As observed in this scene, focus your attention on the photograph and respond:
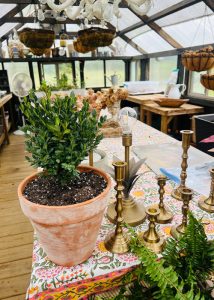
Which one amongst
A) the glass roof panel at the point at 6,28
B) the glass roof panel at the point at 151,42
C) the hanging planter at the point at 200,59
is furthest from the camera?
the glass roof panel at the point at 6,28

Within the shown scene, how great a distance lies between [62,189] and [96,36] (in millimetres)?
2110

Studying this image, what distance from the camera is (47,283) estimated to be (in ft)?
1.94

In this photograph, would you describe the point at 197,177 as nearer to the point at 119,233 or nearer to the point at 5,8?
the point at 119,233

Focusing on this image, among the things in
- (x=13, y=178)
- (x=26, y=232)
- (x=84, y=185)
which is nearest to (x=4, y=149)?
(x=13, y=178)

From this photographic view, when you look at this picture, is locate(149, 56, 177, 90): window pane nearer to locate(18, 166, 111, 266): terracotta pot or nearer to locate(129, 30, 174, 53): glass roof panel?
locate(129, 30, 174, 53): glass roof panel

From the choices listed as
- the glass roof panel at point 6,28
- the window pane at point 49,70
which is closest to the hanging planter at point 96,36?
the glass roof panel at point 6,28

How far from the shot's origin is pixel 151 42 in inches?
217

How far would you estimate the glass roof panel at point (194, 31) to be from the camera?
362 cm

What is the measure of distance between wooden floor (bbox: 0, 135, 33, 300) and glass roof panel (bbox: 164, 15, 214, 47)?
3497 mm

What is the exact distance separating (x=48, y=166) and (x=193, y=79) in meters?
4.58

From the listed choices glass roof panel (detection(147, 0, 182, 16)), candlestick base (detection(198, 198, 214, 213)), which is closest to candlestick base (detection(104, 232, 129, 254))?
candlestick base (detection(198, 198, 214, 213))

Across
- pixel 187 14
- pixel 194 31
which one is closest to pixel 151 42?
pixel 194 31

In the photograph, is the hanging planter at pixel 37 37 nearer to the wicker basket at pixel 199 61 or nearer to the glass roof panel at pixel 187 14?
the wicker basket at pixel 199 61

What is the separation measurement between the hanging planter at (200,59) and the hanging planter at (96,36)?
97 centimetres
